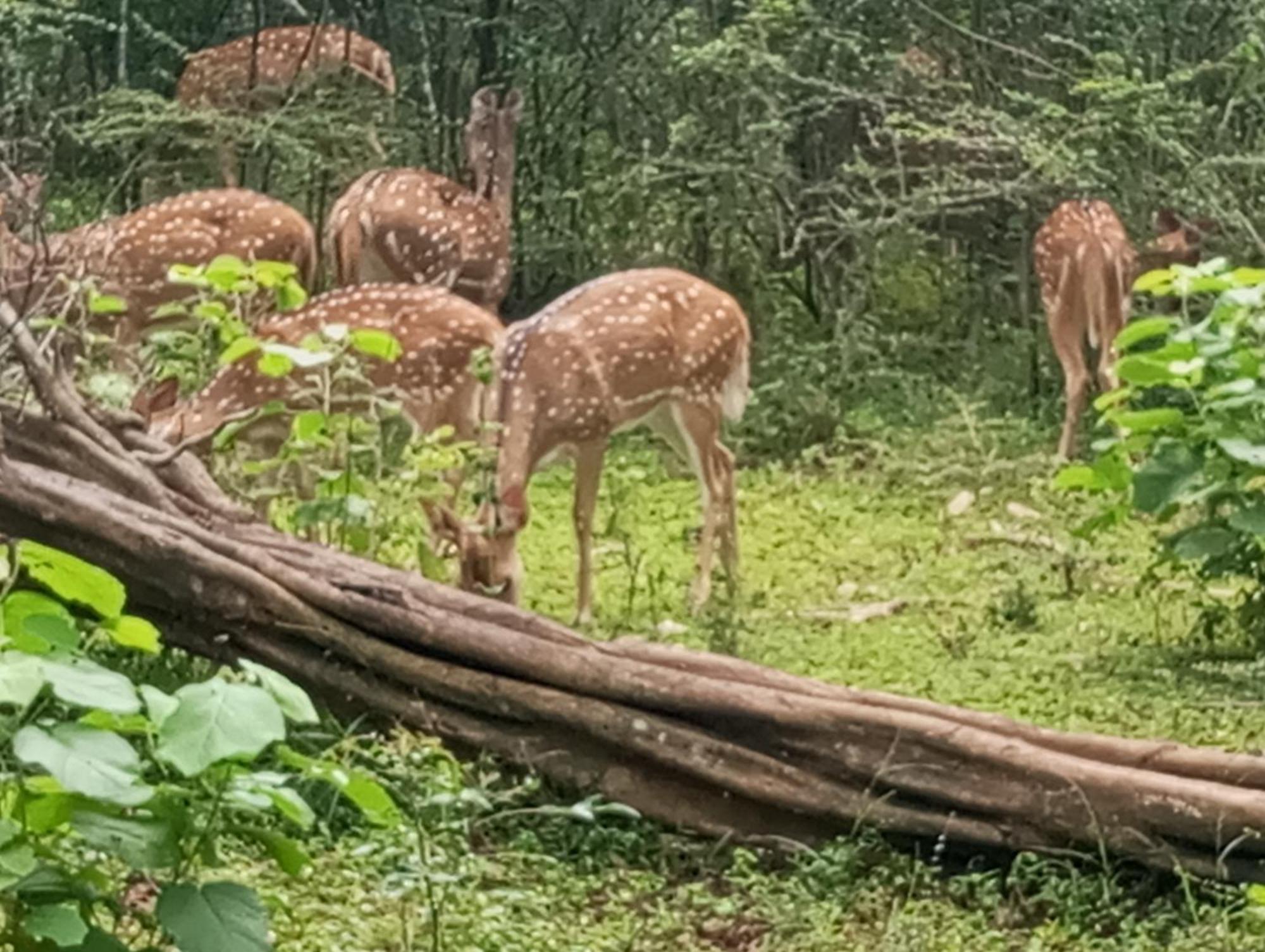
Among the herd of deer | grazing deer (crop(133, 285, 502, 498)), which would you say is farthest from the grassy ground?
grazing deer (crop(133, 285, 502, 498))

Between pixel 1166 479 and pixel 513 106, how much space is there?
3893 mm

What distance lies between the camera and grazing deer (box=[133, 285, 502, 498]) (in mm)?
5414

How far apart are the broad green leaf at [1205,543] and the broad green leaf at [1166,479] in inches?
4.5

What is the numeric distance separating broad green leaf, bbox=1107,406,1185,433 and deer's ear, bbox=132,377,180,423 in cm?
239

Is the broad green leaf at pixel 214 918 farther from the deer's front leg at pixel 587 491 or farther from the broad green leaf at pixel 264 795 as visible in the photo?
the deer's front leg at pixel 587 491

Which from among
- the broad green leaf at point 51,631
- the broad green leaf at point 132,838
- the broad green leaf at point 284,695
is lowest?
the broad green leaf at point 132,838

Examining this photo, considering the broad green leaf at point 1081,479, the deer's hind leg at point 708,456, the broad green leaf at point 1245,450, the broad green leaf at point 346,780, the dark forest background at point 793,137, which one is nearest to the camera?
the broad green leaf at point 346,780

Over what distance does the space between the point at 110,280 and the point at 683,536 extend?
201 centimetres

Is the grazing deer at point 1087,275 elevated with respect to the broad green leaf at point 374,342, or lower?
lower

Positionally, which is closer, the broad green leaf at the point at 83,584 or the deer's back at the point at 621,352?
the broad green leaf at the point at 83,584

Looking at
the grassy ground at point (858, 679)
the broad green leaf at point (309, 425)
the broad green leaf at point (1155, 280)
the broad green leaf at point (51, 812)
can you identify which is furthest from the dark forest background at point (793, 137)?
the broad green leaf at point (51, 812)

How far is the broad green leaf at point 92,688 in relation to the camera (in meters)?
2.05

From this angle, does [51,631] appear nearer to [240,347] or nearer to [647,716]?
[647,716]

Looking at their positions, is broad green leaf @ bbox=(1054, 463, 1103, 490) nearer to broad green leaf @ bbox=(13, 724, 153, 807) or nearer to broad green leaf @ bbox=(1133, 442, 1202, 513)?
broad green leaf @ bbox=(1133, 442, 1202, 513)
